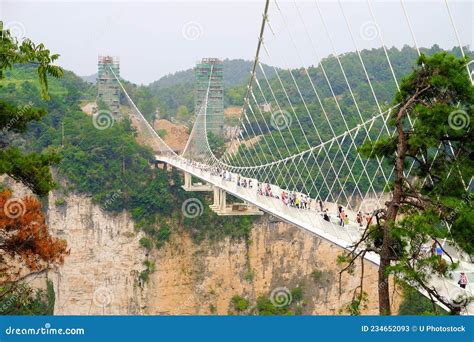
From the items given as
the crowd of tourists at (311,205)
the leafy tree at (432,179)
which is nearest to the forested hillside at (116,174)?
the crowd of tourists at (311,205)

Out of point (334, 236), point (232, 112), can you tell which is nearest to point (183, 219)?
point (232, 112)

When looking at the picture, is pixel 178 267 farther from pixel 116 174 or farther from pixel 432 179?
pixel 432 179

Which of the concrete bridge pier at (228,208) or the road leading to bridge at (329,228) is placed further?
the concrete bridge pier at (228,208)

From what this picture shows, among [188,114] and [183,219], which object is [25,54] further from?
[188,114]

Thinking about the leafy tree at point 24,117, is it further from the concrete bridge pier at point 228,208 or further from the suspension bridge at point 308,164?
the concrete bridge pier at point 228,208

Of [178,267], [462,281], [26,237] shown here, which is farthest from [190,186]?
[462,281]

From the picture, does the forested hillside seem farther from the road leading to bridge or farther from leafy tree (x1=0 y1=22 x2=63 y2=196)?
leafy tree (x1=0 y1=22 x2=63 y2=196)
